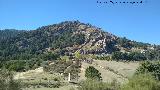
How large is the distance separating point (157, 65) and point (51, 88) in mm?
46592

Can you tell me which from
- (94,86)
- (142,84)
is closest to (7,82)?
(142,84)

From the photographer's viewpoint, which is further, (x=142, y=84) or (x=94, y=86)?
(x=94, y=86)

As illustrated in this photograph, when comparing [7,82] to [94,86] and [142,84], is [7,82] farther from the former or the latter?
[94,86]

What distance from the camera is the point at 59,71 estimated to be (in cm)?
19825

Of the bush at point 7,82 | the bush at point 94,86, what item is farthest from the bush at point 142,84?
→ the bush at point 7,82

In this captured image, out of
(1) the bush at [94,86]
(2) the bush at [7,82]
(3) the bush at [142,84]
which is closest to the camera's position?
(2) the bush at [7,82]

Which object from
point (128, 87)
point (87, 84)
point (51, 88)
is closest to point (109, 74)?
point (51, 88)

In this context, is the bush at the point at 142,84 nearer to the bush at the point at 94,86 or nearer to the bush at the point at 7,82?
the bush at the point at 94,86

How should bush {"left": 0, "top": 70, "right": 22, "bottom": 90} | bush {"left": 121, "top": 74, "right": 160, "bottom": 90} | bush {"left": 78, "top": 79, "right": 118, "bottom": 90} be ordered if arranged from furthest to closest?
bush {"left": 78, "top": 79, "right": 118, "bottom": 90}
bush {"left": 121, "top": 74, "right": 160, "bottom": 90}
bush {"left": 0, "top": 70, "right": 22, "bottom": 90}

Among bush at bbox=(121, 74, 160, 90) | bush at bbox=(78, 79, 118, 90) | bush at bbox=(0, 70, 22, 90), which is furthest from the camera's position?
bush at bbox=(78, 79, 118, 90)

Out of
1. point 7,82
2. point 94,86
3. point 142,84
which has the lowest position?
point 94,86

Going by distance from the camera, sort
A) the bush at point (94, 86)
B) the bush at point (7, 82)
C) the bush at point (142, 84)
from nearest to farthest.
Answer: the bush at point (7, 82) < the bush at point (142, 84) < the bush at point (94, 86)

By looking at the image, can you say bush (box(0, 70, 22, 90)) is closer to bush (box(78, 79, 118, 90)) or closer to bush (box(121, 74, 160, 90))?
bush (box(121, 74, 160, 90))

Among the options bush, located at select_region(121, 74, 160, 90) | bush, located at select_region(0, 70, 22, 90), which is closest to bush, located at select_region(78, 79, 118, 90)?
bush, located at select_region(121, 74, 160, 90)
